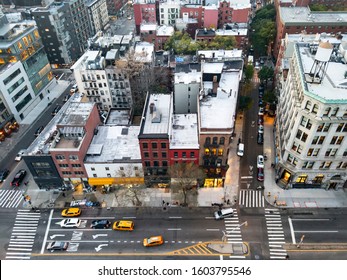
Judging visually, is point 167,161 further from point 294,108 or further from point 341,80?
point 341,80

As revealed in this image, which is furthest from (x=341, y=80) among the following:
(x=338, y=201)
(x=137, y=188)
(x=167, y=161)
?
(x=137, y=188)

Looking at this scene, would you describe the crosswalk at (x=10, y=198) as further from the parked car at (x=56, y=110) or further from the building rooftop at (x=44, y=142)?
the parked car at (x=56, y=110)

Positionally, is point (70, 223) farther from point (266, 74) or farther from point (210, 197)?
point (266, 74)

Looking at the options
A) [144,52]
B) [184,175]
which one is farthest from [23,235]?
[144,52]

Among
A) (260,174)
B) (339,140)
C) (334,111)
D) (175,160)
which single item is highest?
(334,111)

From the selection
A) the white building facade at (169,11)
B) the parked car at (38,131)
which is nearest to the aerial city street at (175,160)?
the parked car at (38,131)
